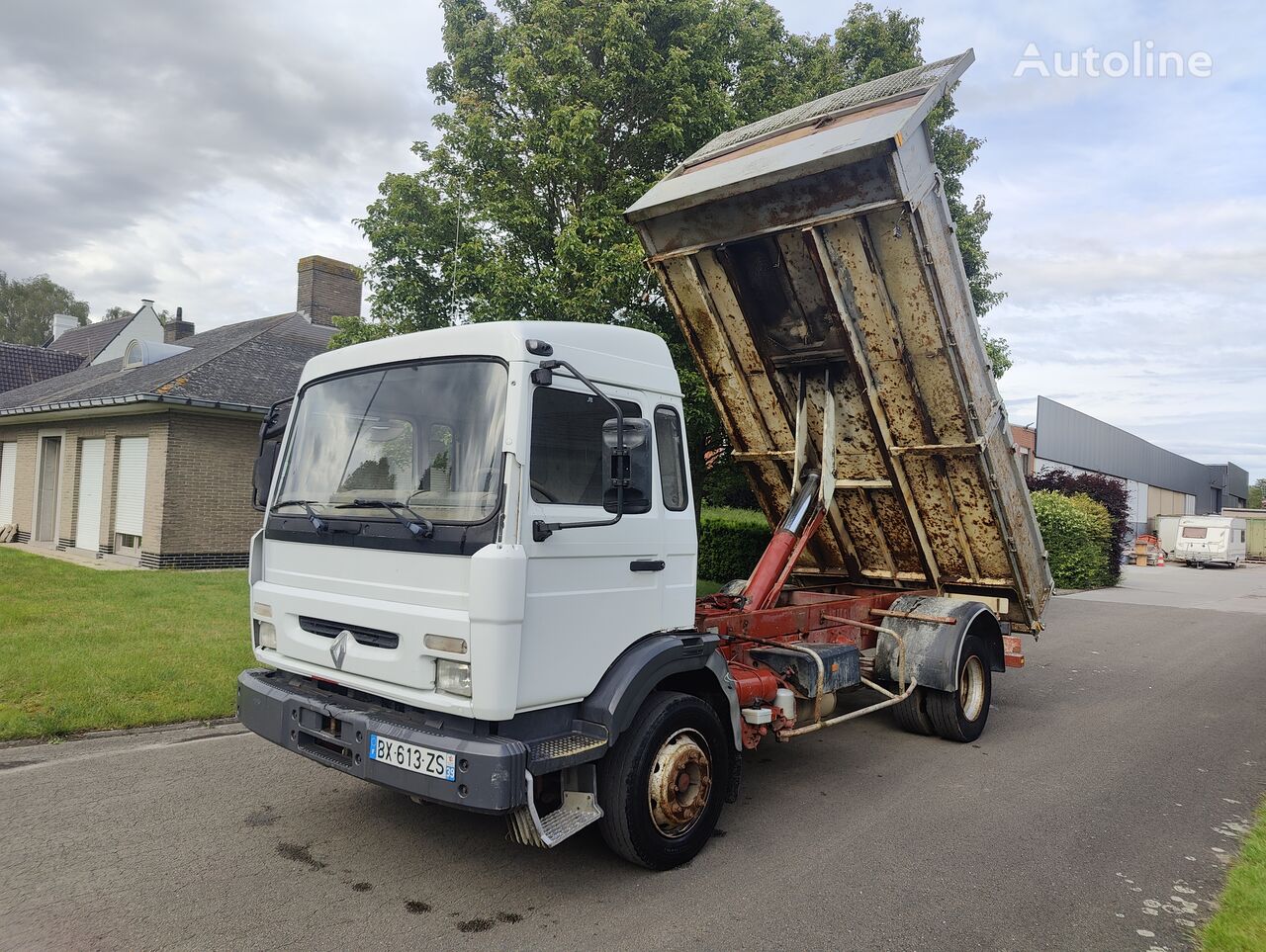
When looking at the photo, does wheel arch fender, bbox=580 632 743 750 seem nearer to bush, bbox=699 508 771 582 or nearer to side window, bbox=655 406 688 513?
side window, bbox=655 406 688 513

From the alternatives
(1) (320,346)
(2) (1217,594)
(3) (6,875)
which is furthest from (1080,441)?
(3) (6,875)

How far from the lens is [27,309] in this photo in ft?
175

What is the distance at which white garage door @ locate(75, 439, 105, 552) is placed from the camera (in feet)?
53.9

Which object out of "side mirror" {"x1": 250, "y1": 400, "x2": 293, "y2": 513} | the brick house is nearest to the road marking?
"side mirror" {"x1": 250, "y1": 400, "x2": 293, "y2": 513}

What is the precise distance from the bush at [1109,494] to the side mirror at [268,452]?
22.0 meters

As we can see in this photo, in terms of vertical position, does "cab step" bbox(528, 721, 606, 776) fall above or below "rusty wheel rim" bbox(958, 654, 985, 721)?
above

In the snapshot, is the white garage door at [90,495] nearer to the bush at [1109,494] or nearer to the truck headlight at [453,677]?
the truck headlight at [453,677]

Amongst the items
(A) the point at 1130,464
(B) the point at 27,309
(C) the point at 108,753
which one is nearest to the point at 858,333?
(C) the point at 108,753

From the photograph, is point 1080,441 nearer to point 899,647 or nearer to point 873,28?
point 873,28

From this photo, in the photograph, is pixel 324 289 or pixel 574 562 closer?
pixel 574 562

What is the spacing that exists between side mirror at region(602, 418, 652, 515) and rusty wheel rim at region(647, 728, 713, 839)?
1.17 meters

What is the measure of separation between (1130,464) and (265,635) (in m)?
49.6

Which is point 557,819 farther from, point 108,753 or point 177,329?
point 177,329

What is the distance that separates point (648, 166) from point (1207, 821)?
33.5ft
